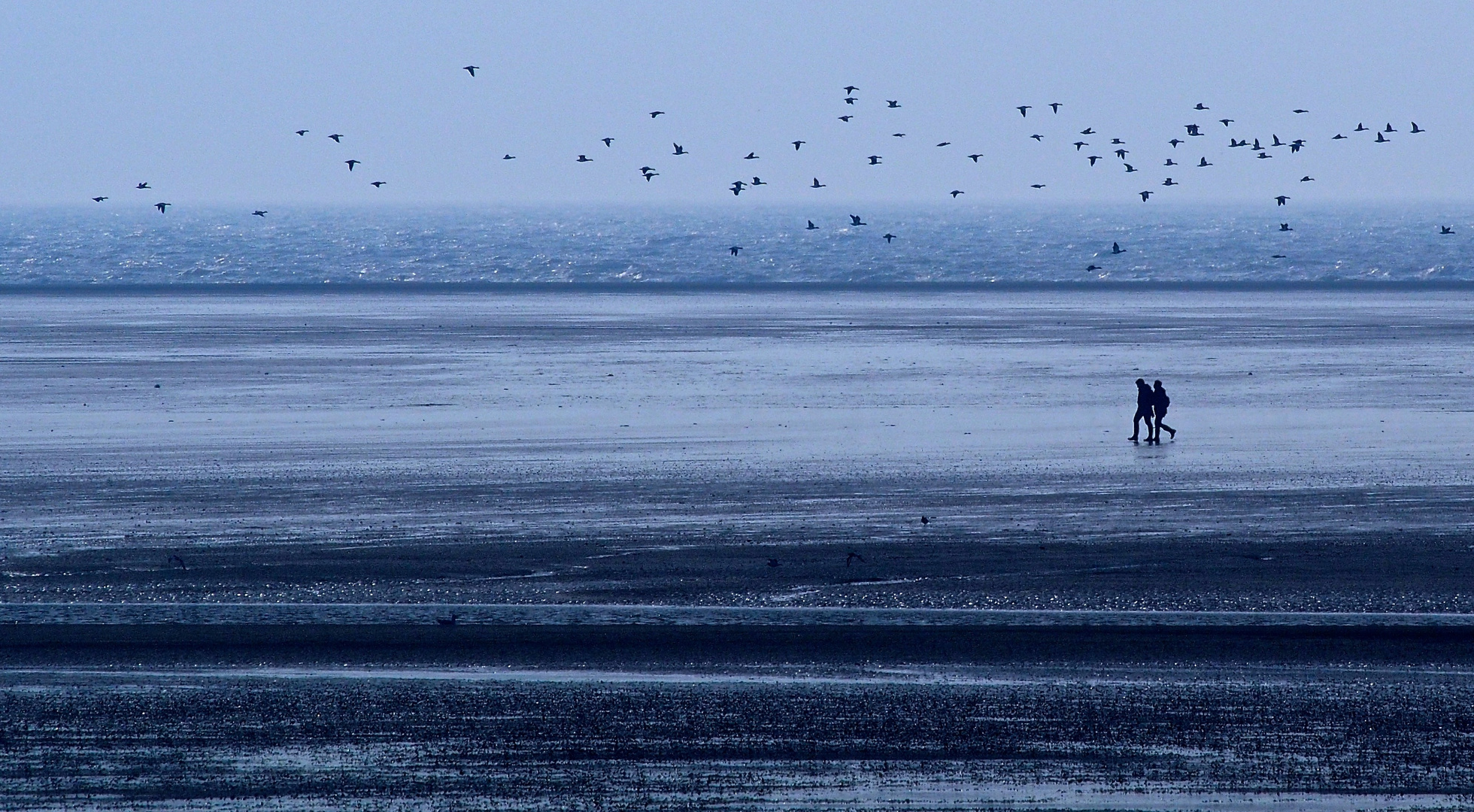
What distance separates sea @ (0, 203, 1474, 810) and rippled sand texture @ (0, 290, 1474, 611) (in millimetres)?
115

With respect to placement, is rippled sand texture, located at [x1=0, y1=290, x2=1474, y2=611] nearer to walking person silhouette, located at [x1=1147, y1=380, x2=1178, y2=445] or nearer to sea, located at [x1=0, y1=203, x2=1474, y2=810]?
sea, located at [x1=0, y1=203, x2=1474, y2=810]

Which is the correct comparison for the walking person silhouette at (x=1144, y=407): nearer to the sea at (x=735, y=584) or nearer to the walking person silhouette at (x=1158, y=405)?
the walking person silhouette at (x=1158, y=405)

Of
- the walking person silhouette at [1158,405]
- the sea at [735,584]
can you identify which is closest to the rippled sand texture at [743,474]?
the sea at [735,584]

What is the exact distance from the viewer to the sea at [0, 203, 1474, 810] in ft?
39.1

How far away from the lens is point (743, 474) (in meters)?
25.4

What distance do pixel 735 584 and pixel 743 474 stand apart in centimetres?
770

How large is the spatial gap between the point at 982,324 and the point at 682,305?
1847cm

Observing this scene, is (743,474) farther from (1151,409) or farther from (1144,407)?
(1151,409)

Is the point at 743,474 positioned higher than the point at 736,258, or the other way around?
the point at 743,474

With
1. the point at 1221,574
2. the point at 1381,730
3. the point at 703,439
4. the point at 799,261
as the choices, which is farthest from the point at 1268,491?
the point at 799,261

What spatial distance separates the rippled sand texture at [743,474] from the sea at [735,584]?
0.12m

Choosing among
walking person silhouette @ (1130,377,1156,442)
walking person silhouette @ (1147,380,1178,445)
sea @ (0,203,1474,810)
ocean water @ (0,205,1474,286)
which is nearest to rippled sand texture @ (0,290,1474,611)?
sea @ (0,203,1474,810)

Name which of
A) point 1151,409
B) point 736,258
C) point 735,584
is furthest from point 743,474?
point 736,258

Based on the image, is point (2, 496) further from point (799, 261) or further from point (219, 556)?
point (799, 261)
